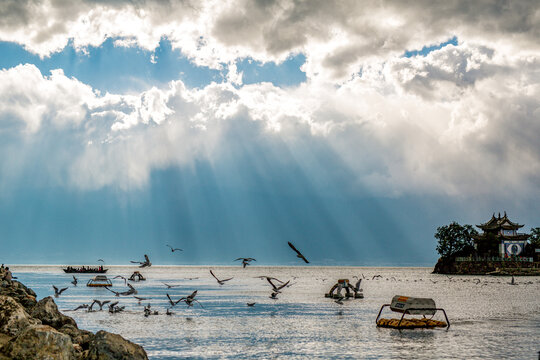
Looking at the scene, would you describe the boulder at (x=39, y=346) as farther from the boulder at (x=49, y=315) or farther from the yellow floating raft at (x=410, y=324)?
the yellow floating raft at (x=410, y=324)

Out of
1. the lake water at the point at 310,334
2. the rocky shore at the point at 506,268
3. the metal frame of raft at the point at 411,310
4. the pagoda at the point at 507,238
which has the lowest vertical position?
the lake water at the point at 310,334

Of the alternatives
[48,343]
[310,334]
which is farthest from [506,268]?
[48,343]

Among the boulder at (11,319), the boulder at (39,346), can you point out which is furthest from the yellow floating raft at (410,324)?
the boulder at (39,346)

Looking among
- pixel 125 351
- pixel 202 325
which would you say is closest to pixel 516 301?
pixel 202 325

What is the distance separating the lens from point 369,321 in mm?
52906

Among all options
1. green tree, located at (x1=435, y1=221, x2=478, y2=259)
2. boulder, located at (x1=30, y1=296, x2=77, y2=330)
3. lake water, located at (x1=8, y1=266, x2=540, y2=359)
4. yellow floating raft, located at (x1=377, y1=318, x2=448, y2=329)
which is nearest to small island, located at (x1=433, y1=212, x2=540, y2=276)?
green tree, located at (x1=435, y1=221, x2=478, y2=259)

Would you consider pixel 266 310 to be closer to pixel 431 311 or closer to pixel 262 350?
pixel 431 311

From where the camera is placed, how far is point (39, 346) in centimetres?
1927

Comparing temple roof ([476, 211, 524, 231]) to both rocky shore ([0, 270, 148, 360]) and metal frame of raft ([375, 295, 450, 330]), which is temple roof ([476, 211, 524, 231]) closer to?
metal frame of raft ([375, 295, 450, 330])

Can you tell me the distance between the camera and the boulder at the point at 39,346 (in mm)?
18859

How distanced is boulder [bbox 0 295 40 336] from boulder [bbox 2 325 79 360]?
14.9 feet

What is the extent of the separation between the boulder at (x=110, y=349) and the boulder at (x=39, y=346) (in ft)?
6.83

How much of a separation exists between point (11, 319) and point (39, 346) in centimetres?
545

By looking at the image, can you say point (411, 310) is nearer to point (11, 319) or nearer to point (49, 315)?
point (49, 315)
